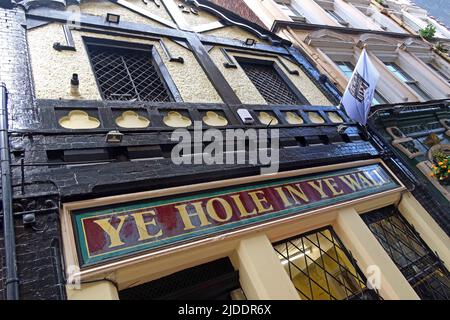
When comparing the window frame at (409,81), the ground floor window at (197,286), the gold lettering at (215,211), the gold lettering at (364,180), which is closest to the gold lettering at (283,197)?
the gold lettering at (215,211)

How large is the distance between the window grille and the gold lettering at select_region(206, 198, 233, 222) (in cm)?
375

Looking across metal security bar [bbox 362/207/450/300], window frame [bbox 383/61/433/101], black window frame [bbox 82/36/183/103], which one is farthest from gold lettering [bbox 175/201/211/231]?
A: window frame [bbox 383/61/433/101]

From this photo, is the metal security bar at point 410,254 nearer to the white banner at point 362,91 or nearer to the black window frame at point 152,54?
the white banner at point 362,91

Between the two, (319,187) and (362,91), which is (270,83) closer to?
(362,91)

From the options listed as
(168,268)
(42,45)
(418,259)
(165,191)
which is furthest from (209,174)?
(418,259)

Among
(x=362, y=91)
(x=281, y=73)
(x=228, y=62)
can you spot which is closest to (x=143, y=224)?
(x=228, y=62)

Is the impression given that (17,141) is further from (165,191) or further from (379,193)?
(379,193)

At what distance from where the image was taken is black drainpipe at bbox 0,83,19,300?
99.6 inches

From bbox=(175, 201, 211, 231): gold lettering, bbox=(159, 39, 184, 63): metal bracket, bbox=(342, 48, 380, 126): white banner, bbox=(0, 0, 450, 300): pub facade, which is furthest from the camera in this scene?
bbox=(342, 48, 380, 126): white banner

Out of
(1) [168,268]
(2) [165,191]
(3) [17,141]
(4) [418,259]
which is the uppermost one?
(3) [17,141]

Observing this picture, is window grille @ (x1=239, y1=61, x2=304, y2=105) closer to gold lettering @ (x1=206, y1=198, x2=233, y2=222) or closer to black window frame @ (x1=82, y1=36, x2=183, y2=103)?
black window frame @ (x1=82, y1=36, x2=183, y2=103)

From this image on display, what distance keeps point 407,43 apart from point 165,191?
13.3 meters

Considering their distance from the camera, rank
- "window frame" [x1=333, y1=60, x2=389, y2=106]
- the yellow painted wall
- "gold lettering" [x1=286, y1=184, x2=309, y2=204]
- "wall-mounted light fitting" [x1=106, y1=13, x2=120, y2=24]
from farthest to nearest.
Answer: "window frame" [x1=333, y1=60, x2=389, y2=106], "wall-mounted light fitting" [x1=106, y1=13, x2=120, y2=24], "gold lettering" [x1=286, y1=184, x2=309, y2=204], the yellow painted wall

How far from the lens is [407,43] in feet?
41.7
